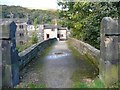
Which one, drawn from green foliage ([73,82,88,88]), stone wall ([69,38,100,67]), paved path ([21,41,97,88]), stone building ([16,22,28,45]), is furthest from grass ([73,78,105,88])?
stone building ([16,22,28,45])

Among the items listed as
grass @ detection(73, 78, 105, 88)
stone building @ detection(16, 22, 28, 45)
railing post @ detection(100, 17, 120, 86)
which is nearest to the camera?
railing post @ detection(100, 17, 120, 86)

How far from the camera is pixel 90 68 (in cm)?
883

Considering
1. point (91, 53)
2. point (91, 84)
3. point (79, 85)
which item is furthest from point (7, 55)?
point (91, 53)

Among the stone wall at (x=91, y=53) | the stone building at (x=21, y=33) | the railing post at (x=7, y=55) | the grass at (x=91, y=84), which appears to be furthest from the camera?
the stone building at (x=21, y=33)

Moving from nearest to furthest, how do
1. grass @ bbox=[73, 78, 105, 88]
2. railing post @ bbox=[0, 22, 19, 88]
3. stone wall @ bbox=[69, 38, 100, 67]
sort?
1. railing post @ bbox=[0, 22, 19, 88]
2. grass @ bbox=[73, 78, 105, 88]
3. stone wall @ bbox=[69, 38, 100, 67]

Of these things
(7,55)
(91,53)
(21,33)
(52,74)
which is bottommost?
(21,33)

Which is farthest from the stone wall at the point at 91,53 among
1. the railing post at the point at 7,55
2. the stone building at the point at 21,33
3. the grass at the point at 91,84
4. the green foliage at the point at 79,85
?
the stone building at the point at 21,33

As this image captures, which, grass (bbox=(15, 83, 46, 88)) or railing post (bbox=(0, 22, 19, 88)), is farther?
grass (bbox=(15, 83, 46, 88))

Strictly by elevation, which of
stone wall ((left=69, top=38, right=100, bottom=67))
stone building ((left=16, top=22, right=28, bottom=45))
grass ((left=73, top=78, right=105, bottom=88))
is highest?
stone wall ((left=69, top=38, right=100, bottom=67))

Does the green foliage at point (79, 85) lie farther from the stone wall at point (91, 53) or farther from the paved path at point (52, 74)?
the stone wall at point (91, 53)

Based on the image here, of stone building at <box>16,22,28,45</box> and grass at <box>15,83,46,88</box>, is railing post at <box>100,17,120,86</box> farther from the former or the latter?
stone building at <box>16,22,28,45</box>

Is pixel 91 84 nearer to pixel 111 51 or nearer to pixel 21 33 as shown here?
pixel 111 51

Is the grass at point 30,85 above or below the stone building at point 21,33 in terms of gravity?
above

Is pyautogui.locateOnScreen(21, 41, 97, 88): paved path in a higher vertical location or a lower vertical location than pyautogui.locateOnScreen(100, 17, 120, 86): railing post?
A: lower
